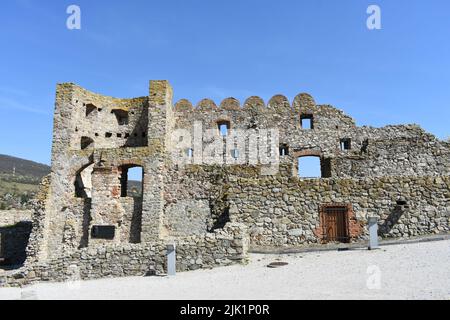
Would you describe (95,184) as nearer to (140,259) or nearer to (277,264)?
(140,259)

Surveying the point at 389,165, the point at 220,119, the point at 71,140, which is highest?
the point at 220,119

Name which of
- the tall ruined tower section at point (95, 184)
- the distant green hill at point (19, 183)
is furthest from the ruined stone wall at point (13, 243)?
the distant green hill at point (19, 183)

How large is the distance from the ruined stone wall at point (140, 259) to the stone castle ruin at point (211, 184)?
0.03m

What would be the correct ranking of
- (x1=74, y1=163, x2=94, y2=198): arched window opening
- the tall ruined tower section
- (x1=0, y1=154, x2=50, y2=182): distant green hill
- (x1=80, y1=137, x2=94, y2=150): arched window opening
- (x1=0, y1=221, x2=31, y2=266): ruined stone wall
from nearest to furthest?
the tall ruined tower section < (x1=74, y1=163, x2=94, y2=198): arched window opening < (x1=0, y1=221, x2=31, y2=266): ruined stone wall < (x1=80, y1=137, x2=94, y2=150): arched window opening < (x1=0, y1=154, x2=50, y2=182): distant green hill

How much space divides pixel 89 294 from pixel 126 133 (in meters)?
17.2

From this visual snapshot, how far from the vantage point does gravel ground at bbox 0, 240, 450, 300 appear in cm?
777

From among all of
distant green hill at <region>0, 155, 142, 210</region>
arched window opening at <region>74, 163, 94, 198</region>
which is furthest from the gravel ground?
distant green hill at <region>0, 155, 142, 210</region>

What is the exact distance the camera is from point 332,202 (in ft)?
45.3

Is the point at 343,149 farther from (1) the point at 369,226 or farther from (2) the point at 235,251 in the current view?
(2) the point at 235,251

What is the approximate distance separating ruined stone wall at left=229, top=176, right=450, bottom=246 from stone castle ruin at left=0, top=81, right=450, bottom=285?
0.12ft

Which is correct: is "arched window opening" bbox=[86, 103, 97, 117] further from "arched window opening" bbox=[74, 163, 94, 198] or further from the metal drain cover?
the metal drain cover

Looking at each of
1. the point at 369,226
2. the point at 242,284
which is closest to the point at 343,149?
the point at 369,226

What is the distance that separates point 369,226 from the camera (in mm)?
12539

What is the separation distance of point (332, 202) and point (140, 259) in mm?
7277
